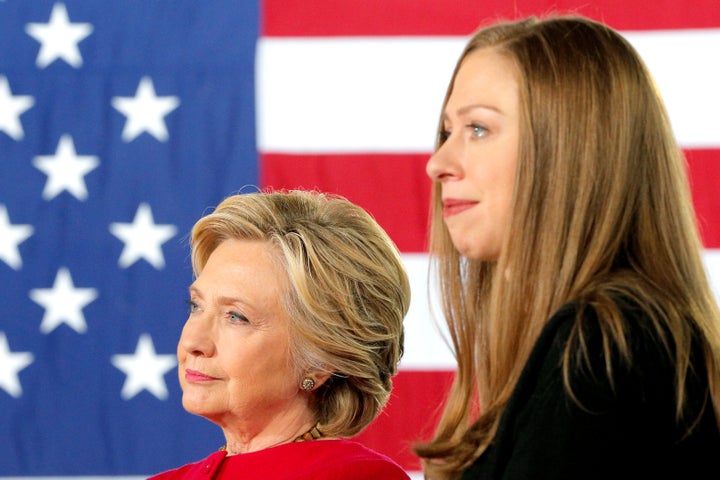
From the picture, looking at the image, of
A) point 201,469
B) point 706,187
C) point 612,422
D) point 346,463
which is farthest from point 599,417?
point 706,187

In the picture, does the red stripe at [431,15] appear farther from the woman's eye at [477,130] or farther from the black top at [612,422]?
the black top at [612,422]

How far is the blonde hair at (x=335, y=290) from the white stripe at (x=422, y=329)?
0.79 m

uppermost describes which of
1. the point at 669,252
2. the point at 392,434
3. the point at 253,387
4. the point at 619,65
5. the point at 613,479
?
the point at 619,65

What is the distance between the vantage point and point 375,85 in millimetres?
2609

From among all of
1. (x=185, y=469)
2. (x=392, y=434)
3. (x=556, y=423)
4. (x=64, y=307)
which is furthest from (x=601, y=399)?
(x=64, y=307)

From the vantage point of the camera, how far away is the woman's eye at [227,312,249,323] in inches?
64.9

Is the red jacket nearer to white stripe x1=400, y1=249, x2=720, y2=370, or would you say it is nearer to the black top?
the black top

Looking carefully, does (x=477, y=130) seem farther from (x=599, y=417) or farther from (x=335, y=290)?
(x=335, y=290)

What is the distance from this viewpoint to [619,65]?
3.42 feet

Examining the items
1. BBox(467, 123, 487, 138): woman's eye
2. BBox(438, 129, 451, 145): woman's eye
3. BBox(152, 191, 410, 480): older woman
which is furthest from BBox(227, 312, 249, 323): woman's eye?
BBox(467, 123, 487, 138): woman's eye

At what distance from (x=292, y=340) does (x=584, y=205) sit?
74cm

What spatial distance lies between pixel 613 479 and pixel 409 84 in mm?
1823

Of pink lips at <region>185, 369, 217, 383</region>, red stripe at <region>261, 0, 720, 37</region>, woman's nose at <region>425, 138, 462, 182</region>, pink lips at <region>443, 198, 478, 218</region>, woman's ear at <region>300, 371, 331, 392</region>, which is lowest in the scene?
woman's ear at <region>300, 371, 331, 392</region>

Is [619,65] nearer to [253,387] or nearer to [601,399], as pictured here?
[601,399]
